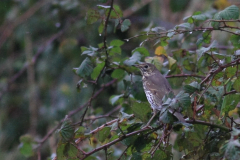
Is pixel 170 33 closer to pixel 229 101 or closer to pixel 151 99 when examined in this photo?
pixel 229 101

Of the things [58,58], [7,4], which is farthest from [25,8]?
[58,58]

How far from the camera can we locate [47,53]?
5.07 m

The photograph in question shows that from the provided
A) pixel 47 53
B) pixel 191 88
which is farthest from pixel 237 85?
pixel 47 53

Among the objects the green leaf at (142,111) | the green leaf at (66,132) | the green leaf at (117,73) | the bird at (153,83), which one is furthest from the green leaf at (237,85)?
the bird at (153,83)

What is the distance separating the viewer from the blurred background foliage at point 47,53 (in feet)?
15.9

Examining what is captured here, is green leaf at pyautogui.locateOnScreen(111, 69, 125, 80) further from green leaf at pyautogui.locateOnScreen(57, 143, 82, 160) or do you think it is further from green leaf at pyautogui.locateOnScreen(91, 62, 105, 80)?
green leaf at pyautogui.locateOnScreen(57, 143, 82, 160)

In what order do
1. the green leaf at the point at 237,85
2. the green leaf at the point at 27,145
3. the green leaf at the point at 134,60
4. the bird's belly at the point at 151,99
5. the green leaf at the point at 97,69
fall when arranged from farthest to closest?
the green leaf at the point at 27,145 → the bird's belly at the point at 151,99 → the green leaf at the point at 97,69 → the green leaf at the point at 134,60 → the green leaf at the point at 237,85

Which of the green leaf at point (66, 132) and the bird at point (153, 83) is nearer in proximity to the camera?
the green leaf at point (66, 132)

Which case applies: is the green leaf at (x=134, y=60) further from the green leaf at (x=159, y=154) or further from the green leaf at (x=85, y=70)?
the green leaf at (x=159, y=154)

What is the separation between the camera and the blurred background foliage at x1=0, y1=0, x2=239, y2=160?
4.83 m

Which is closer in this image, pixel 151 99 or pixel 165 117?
pixel 165 117

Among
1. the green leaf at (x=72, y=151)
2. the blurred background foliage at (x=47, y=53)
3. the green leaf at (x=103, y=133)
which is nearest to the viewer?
the green leaf at (x=72, y=151)

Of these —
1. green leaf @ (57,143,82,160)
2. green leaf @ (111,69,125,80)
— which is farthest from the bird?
green leaf @ (57,143,82,160)

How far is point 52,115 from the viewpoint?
4.97m
